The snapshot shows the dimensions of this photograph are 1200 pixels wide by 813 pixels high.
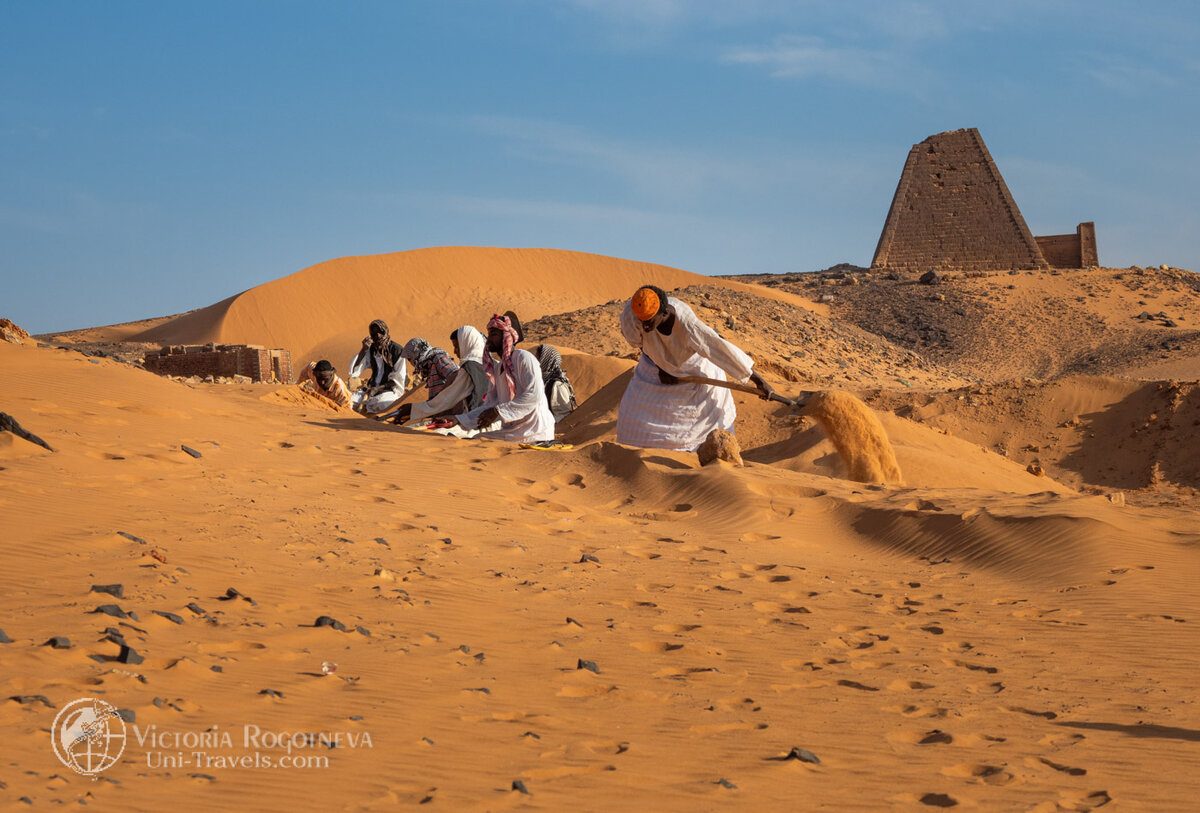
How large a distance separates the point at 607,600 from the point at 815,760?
184 cm

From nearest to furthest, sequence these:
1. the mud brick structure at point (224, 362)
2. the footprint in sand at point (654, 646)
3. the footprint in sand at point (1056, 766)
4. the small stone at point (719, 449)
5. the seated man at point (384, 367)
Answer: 1. the footprint in sand at point (1056, 766)
2. the footprint in sand at point (654, 646)
3. the small stone at point (719, 449)
4. the seated man at point (384, 367)
5. the mud brick structure at point (224, 362)

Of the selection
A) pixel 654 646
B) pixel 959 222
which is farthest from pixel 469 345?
pixel 959 222

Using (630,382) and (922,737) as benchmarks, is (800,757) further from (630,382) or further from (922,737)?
(630,382)

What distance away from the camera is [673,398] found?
337 inches

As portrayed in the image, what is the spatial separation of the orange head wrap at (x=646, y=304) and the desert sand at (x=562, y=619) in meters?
1.05

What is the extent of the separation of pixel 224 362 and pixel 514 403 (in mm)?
7467

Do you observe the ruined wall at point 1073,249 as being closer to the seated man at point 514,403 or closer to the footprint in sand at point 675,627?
the seated man at point 514,403

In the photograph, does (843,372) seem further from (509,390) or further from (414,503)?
(414,503)

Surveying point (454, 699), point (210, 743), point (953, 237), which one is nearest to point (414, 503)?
point (454, 699)

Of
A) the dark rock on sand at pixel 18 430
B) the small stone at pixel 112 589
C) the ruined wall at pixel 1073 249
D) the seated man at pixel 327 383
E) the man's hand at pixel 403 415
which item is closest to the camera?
the small stone at pixel 112 589

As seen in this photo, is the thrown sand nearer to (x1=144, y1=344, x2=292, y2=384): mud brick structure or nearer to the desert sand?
the desert sand

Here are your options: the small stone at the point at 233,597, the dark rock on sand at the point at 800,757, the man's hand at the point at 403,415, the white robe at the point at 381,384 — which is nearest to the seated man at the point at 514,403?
the man's hand at the point at 403,415

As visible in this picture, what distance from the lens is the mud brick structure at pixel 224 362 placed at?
15.3 meters

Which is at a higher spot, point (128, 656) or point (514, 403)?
point (514, 403)
